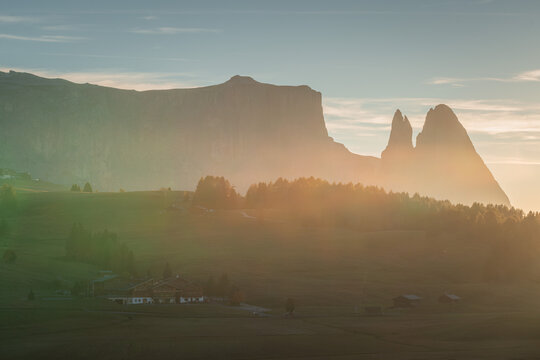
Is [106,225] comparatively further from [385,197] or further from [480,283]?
[480,283]

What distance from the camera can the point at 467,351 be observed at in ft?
199

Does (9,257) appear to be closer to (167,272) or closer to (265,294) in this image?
(167,272)

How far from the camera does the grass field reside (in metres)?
60.3

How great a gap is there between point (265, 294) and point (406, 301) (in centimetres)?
1841

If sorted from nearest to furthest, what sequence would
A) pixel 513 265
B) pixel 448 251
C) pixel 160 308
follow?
1. pixel 160 308
2. pixel 513 265
3. pixel 448 251

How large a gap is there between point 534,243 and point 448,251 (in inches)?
615

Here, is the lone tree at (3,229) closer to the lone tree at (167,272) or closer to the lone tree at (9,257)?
the lone tree at (9,257)

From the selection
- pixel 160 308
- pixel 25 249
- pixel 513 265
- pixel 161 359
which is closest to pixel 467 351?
pixel 161 359

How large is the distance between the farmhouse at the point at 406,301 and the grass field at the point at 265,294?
1.21m

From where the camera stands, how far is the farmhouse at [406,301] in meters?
92.1

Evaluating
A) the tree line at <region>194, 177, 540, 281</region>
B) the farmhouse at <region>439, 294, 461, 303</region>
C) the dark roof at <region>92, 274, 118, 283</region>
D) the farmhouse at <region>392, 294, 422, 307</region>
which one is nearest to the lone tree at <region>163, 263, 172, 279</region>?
the dark roof at <region>92, 274, 118, 283</region>

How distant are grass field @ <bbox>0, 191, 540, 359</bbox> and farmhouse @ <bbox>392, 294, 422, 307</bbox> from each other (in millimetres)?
1205

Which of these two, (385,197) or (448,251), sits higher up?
(385,197)

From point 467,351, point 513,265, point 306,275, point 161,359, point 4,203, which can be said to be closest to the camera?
point 161,359
